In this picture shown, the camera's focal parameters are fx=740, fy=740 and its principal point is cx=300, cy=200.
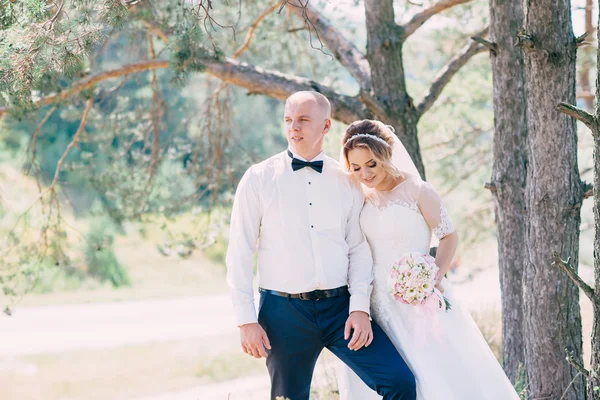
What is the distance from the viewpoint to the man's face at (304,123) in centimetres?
346

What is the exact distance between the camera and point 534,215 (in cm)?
411

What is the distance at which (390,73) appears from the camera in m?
5.69

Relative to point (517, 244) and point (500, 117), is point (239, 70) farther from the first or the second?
point (517, 244)

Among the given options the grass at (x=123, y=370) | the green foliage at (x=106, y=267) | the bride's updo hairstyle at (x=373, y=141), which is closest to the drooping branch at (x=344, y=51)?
the bride's updo hairstyle at (x=373, y=141)

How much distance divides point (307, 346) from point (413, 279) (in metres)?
0.58

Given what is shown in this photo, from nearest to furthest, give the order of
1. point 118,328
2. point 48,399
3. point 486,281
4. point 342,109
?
point 342,109 → point 48,399 → point 118,328 → point 486,281

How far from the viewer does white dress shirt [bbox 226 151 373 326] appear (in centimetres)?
339

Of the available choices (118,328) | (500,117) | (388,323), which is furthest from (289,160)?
(118,328)

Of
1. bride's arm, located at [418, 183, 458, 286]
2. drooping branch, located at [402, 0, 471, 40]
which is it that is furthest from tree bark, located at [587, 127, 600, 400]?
drooping branch, located at [402, 0, 471, 40]

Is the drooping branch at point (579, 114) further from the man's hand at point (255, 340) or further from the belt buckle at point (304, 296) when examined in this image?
the man's hand at point (255, 340)

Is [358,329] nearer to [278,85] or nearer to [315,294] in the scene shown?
[315,294]

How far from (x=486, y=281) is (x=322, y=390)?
440 inches

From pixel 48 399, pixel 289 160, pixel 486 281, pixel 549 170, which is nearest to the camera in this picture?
pixel 289 160

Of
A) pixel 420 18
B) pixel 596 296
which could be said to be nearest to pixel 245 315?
pixel 596 296
